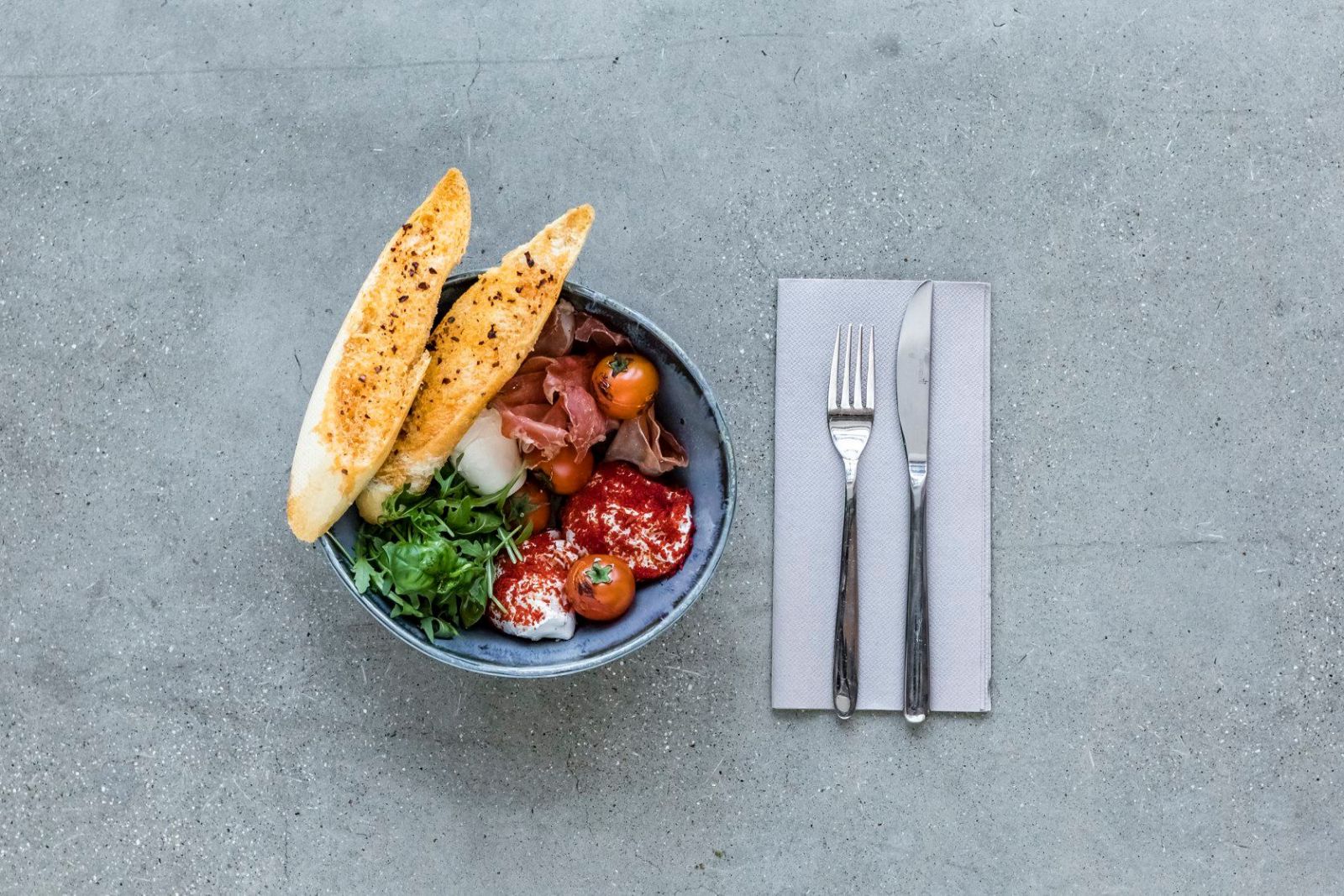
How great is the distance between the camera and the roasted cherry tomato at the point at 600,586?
91cm

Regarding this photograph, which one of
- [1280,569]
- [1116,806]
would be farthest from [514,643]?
[1280,569]

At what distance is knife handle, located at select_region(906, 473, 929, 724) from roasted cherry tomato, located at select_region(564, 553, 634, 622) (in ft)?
0.98

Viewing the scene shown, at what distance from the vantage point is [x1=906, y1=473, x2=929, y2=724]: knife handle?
A: 41.1 inches

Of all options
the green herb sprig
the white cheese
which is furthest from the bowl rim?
the white cheese

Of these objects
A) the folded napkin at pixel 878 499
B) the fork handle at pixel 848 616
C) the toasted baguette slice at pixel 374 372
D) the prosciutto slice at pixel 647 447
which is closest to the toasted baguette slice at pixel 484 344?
the toasted baguette slice at pixel 374 372

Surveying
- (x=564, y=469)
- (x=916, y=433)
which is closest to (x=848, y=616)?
(x=916, y=433)

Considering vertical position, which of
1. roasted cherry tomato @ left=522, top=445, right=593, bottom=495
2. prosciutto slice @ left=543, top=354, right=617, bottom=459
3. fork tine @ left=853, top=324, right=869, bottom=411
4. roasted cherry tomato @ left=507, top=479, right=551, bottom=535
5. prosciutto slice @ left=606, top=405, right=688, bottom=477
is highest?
fork tine @ left=853, top=324, right=869, bottom=411

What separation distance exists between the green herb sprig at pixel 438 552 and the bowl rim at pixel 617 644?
0.05 ft

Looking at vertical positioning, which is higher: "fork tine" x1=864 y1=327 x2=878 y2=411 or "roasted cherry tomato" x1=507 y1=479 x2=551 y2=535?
"fork tine" x1=864 y1=327 x2=878 y2=411

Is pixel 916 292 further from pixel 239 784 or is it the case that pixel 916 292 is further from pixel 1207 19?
pixel 239 784

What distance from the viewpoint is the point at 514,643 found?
96 cm

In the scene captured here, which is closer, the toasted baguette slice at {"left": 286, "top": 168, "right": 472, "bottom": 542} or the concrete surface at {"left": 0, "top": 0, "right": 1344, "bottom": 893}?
the toasted baguette slice at {"left": 286, "top": 168, "right": 472, "bottom": 542}

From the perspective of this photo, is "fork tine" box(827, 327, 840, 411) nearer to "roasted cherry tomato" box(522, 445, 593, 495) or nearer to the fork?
the fork

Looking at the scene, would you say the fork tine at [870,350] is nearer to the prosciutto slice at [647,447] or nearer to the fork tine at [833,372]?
the fork tine at [833,372]
